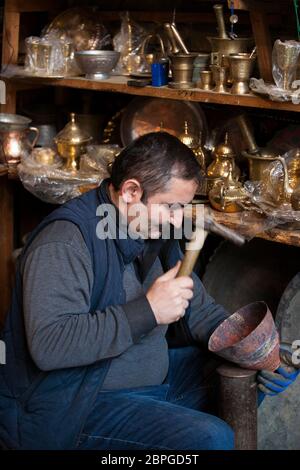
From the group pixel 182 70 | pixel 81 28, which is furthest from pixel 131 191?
pixel 81 28

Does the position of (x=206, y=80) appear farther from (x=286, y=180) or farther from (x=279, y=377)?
(x=279, y=377)

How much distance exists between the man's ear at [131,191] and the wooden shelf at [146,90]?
83cm

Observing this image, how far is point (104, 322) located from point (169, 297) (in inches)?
8.2

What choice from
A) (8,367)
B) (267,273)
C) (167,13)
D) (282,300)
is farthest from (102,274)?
(167,13)

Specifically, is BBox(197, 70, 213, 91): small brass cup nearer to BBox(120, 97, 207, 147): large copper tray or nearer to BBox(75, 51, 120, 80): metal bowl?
BBox(120, 97, 207, 147): large copper tray

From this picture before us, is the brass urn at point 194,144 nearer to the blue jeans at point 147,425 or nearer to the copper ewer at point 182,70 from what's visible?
the copper ewer at point 182,70

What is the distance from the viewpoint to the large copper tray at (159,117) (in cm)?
377

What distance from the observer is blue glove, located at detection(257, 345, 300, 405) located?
2537 mm

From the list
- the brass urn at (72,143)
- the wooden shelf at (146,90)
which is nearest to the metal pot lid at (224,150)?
the wooden shelf at (146,90)

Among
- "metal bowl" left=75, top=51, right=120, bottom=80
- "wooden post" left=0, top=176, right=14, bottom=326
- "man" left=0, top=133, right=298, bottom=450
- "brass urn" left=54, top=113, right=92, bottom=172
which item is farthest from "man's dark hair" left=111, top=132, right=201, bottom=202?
"wooden post" left=0, top=176, right=14, bottom=326

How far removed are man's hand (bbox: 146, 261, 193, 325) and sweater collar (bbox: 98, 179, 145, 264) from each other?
222 millimetres

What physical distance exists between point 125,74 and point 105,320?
1778 millimetres

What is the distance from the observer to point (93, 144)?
3998 millimetres

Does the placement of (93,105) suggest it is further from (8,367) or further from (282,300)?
(8,367)
